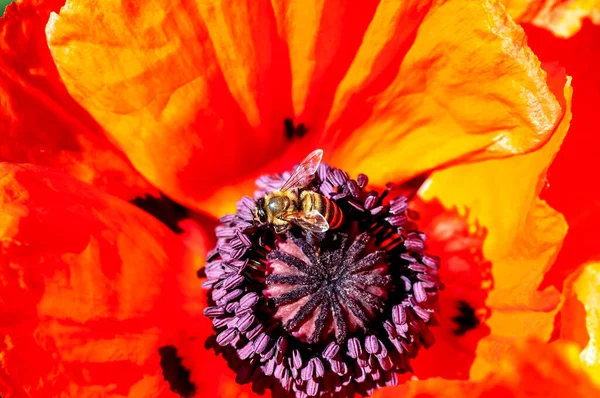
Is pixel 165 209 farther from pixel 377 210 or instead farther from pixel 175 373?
pixel 377 210

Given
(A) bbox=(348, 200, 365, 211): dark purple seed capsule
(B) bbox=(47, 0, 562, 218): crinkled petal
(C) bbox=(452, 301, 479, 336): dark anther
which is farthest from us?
(C) bbox=(452, 301, 479, 336): dark anther

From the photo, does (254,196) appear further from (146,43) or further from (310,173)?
(146,43)

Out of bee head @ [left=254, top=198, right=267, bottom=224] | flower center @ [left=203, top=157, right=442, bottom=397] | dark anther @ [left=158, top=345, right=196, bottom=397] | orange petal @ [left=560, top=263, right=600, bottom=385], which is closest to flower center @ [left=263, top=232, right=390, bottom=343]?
flower center @ [left=203, top=157, right=442, bottom=397]

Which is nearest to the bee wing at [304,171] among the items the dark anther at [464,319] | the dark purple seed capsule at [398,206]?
the dark purple seed capsule at [398,206]

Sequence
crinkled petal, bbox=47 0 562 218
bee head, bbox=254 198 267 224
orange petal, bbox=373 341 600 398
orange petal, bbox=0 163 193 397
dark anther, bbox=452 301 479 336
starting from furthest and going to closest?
dark anther, bbox=452 301 479 336
bee head, bbox=254 198 267 224
crinkled petal, bbox=47 0 562 218
orange petal, bbox=373 341 600 398
orange petal, bbox=0 163 193 397

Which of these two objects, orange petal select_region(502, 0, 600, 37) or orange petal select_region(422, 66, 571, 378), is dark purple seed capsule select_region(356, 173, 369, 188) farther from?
orange petal select_region(502, 0, 600, 37)

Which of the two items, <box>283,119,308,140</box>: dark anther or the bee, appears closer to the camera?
the bee

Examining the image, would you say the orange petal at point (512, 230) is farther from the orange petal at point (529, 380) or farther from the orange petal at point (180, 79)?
the orange petal at point (180, 79)

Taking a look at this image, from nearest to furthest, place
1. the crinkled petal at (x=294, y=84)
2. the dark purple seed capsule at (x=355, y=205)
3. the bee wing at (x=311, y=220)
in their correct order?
the crinkled petal at (x=294, y=84)
the bee wing at (x=311, y=220)
the dark purple seed capsule at (x=355, y=205)
